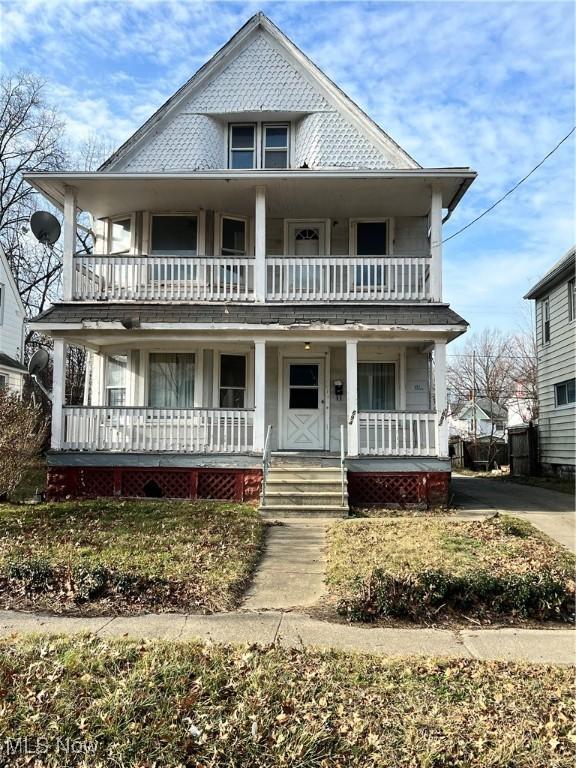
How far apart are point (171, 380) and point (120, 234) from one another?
13.5 ft

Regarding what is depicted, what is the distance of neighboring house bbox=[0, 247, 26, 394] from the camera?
2564 cm

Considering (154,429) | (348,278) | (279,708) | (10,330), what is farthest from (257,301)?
(10,330)

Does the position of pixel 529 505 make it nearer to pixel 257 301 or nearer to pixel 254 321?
pixel 254 321

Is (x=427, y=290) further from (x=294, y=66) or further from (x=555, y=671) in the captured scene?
(x=555, y=671)

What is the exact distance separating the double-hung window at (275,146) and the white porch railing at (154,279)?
3.42 m

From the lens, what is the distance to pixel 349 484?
41.4 ft

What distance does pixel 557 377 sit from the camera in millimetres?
20094

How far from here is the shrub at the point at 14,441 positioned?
11.2 m

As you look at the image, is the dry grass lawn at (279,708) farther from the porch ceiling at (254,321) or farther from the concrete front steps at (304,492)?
the porch ceiling at (254,321)

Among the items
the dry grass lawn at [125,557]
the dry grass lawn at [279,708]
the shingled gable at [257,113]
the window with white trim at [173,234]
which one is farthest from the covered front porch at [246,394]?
the dry grass lawn at [279,708]

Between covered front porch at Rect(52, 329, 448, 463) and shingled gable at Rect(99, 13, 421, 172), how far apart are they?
4.53 meters

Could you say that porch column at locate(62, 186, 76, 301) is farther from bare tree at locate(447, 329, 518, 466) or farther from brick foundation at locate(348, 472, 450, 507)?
bare tree at locate(447, 329, 518, 466)

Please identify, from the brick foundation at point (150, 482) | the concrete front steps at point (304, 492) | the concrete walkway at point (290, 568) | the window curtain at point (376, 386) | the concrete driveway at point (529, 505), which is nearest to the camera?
the concrete walkway at point (290, 568)

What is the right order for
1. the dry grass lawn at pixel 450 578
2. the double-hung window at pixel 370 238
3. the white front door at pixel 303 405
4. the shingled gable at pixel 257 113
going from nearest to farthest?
the dry grass lawn at pixel 450 578 → the white front door at pixel 303 405 → the shingled gable at pixel 257 113 → the double-hung window at pixel 370 238
